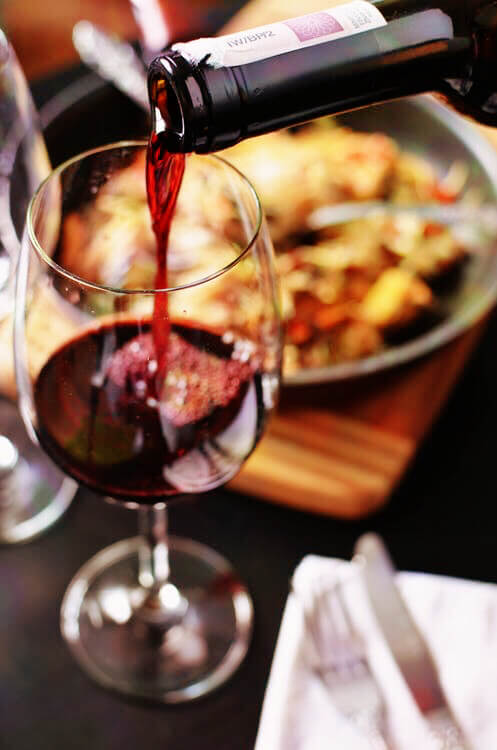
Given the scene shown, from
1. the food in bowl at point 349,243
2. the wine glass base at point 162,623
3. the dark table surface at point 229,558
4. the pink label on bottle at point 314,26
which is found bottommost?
the wine glass base at point 162,623

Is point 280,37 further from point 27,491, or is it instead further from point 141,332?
point 27,491

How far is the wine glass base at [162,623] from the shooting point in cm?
71

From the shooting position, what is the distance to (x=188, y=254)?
64cm

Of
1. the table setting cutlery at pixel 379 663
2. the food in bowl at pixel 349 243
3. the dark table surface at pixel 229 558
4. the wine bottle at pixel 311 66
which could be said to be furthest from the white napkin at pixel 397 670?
the wine bottle at pixel 311 66

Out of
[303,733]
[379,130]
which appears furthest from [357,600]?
[379,130]

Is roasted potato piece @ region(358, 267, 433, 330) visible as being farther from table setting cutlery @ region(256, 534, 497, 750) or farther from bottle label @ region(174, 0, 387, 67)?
bottle label @ region(174, 0, 387, 67)

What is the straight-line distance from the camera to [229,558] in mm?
775

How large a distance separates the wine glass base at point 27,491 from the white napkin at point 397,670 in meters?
0.27

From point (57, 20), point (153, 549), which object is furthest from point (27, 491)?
point (57, 20)

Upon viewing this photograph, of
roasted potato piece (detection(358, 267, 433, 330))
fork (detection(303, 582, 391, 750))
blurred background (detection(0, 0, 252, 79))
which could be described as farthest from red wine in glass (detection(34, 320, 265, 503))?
blurred background (detection(0, 0, 252, 79))

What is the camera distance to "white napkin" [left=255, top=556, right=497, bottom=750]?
0.54m

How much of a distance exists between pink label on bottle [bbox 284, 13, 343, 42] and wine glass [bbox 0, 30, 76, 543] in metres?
0.30

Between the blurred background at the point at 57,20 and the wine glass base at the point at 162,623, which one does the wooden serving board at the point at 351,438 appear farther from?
the blurred background at the point at 57,20

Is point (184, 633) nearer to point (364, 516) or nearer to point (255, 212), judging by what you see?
point (364, 516)
